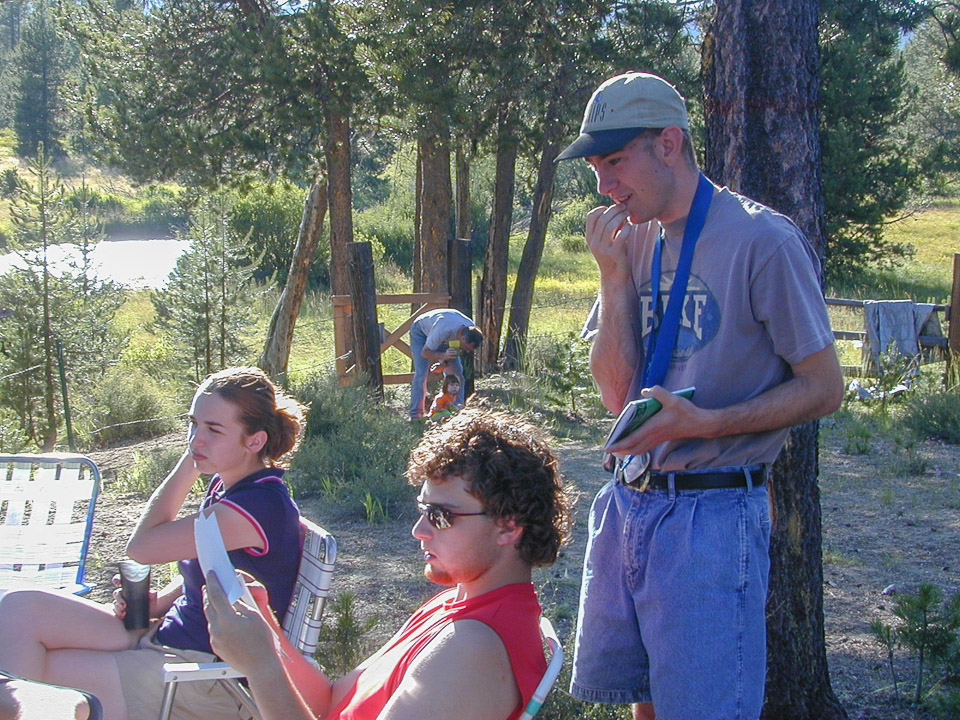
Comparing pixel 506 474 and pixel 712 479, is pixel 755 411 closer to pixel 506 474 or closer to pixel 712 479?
pixel 712 479

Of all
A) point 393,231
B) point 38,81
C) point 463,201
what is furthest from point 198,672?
point 38,81

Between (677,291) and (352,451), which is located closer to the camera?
(677,291)

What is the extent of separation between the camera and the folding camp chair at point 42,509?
3.58m

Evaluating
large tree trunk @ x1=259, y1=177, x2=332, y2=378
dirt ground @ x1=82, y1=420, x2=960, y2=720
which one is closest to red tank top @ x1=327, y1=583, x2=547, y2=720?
dirt ground @ x1=82, y1=420, x2=960, y2=720

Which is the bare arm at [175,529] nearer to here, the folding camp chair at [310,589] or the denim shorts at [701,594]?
the folding camp chair at [310,589]

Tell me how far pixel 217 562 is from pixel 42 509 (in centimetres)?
204

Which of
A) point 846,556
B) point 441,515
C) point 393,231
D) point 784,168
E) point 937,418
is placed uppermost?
point 393,231

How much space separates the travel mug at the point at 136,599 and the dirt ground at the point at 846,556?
99 centimetres

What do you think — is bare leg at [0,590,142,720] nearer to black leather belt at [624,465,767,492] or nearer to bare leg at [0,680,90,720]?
bare leg at [0,680,90,720]

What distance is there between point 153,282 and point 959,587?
1074 inches

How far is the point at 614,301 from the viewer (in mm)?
2236

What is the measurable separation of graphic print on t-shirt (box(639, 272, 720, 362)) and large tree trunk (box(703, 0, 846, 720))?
3.01 feet

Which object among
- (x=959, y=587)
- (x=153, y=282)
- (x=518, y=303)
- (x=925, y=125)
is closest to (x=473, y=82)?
(x=518, y=303)

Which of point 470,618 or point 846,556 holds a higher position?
point 470,618
